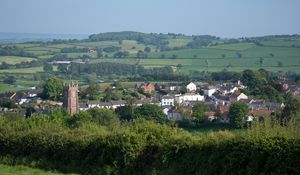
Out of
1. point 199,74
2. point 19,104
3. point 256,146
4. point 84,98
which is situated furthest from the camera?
point 199,74

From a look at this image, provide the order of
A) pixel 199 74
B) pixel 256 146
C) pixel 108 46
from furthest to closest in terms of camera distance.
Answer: pixel 108 46
pixel 199 74
pixel 256 146

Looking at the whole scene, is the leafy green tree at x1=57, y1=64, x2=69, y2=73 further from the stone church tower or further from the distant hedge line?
the distant hedge line

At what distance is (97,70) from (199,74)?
26134 mm

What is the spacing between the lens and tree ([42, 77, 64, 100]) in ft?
254

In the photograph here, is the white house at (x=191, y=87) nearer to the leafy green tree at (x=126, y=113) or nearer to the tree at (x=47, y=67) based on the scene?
the leafy green tree at (x=126, y=113)

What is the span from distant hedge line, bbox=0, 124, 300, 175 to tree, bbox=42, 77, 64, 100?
2384 inches

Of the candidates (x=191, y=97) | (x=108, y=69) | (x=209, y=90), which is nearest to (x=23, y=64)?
(x=108, y=69)

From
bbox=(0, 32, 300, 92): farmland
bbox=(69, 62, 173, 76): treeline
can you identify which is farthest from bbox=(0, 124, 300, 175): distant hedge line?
bbox=(69, 62, 173, 76): treeline

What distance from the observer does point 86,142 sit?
51.2ft

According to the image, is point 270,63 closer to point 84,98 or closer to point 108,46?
point 84,98

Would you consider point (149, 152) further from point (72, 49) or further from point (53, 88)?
point (72, 49)

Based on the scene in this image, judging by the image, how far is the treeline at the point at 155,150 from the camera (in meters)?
11.2

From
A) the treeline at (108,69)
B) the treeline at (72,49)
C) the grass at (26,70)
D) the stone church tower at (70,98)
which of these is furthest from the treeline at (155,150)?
the treeline at (72,49)

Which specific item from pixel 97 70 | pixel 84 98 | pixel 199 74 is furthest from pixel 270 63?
pixel 84 98
